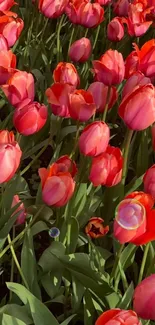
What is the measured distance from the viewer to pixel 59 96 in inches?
45.4

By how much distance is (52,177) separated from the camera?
1008 mm

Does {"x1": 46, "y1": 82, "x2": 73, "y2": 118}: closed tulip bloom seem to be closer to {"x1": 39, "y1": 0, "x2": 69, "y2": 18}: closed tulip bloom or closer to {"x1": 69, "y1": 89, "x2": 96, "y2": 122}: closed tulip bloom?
{"x1": 69, "y1": 89, "x2": 96, "y2": 122}: closed tulip bloom

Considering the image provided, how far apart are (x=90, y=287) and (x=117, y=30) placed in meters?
0.86

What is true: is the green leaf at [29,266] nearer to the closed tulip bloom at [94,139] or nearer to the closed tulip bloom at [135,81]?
the closed tulip bloom at [94,139]

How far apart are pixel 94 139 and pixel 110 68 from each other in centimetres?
25

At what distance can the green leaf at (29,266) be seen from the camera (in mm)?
1107

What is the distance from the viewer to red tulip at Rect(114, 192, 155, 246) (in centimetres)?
88

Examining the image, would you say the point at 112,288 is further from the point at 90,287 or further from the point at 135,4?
the point at 135,4

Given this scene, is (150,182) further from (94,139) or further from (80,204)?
(80,204)

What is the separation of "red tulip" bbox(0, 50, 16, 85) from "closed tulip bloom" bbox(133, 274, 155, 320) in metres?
0.56

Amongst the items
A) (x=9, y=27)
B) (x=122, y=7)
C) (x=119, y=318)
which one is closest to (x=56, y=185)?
(x=119, y=318)

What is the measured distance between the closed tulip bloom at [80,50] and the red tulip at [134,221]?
66 centimetres

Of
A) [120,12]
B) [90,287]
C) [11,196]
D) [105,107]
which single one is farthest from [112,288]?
[120,12]

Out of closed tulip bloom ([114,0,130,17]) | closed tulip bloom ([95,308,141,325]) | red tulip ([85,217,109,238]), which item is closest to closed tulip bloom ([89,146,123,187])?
red tulip ([85,217,109,238])
